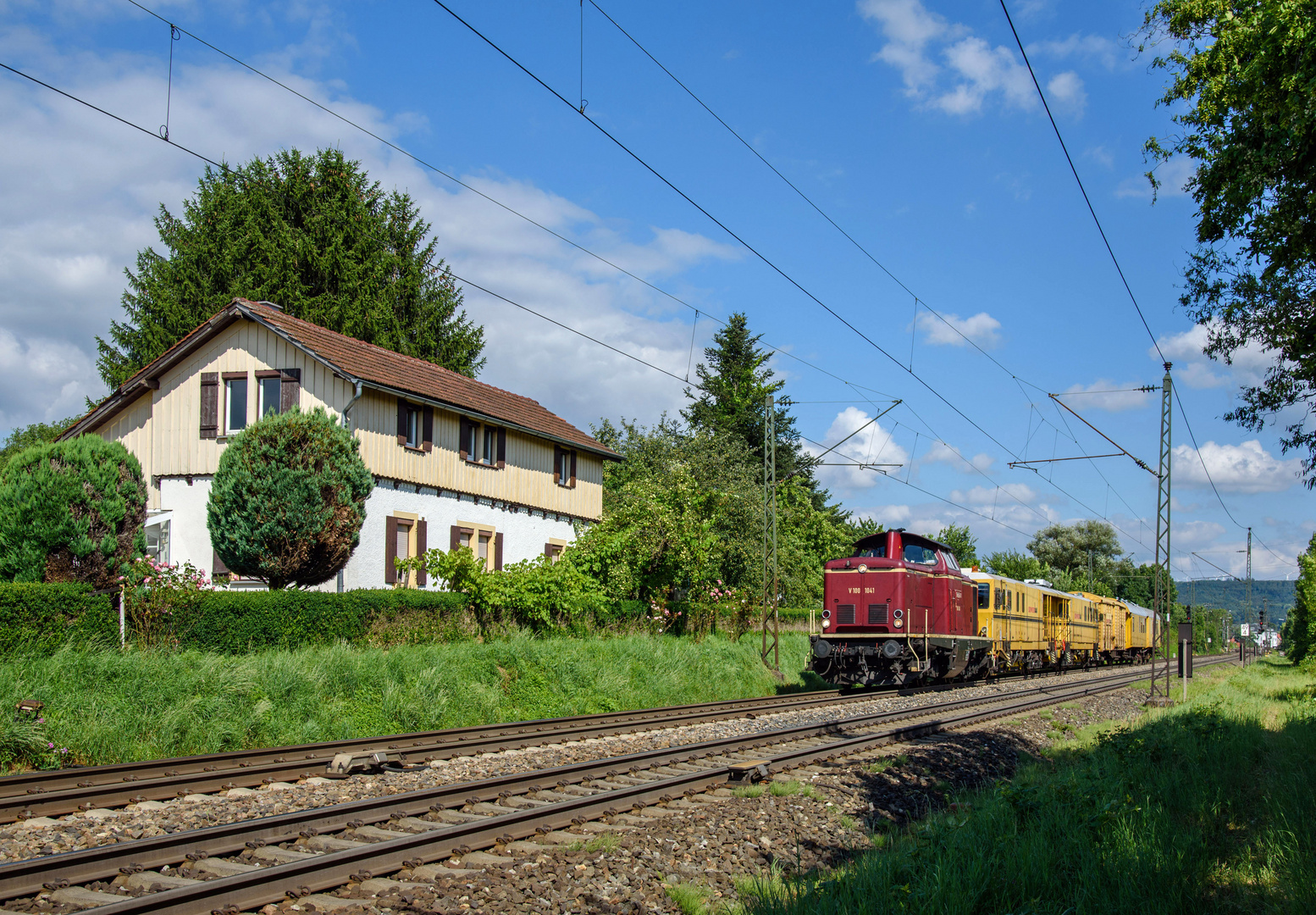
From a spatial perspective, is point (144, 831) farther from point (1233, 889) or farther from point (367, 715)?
point (1233, 889)

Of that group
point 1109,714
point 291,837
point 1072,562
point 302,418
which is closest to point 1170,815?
point 291,837

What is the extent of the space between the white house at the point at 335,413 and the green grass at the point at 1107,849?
1859 cm

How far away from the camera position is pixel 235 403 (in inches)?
1067

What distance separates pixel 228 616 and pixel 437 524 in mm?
11380

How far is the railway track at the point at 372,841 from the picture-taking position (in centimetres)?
626

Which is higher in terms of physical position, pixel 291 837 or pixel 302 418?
pixel 302 418

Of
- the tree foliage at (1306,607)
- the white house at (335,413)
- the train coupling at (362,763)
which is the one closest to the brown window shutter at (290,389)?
the white house at (335,413)

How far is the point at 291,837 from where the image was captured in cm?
769

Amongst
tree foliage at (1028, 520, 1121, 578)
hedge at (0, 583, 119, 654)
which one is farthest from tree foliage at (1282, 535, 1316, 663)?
hedge at (0, 583, 119, 654)

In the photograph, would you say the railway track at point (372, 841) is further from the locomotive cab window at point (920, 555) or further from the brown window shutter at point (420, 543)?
the brown window shutter at point (420, 543)

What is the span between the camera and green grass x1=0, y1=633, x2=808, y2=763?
12.3 meters

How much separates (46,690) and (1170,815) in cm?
1308

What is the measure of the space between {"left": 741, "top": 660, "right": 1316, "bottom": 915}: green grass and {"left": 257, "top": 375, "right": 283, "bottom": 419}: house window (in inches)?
Answer: 847

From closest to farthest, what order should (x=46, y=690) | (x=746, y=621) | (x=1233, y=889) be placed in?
(x=1233, y=889) → (x=46, y=690) → (x=746, y=621)
